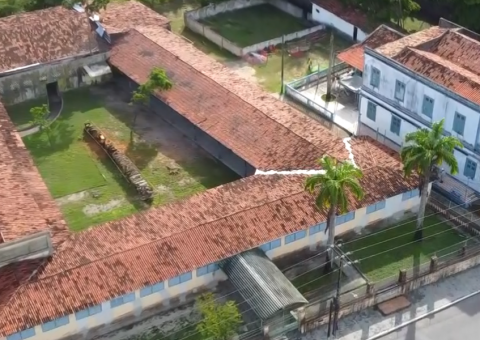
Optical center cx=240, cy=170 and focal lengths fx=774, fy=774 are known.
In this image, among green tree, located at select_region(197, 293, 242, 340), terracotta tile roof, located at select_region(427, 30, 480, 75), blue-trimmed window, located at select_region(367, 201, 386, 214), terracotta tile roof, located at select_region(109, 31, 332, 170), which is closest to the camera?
green tree, located at select_region(197, 293, 242, 340)

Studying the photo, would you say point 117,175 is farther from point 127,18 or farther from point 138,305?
point 127,18

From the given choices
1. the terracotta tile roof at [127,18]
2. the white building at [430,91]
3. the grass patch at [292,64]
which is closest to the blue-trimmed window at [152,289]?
the white building at [430,91]

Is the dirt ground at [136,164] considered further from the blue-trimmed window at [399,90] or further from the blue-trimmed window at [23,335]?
the blue-trimmed window at [399,90]

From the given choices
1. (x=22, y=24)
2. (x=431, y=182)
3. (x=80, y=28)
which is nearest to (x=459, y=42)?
(x=431, y=182)

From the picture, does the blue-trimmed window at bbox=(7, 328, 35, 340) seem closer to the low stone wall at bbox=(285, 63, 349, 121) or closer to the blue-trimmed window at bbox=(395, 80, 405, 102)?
the blue-trimmed window at bbox=(395, 80, 405, 102)

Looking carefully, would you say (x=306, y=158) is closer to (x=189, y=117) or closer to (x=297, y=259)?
(x=297, y=259)

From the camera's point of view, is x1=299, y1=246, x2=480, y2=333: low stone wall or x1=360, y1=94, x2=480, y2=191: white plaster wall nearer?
x1=299, y1=246, x2=480, y2=333: low stone wall

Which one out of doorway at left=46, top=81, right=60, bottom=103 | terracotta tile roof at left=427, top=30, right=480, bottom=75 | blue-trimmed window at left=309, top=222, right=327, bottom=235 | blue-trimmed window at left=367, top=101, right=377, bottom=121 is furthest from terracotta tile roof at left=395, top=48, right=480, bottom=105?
doorway at left=46, top=81, right=60, bottom=103
